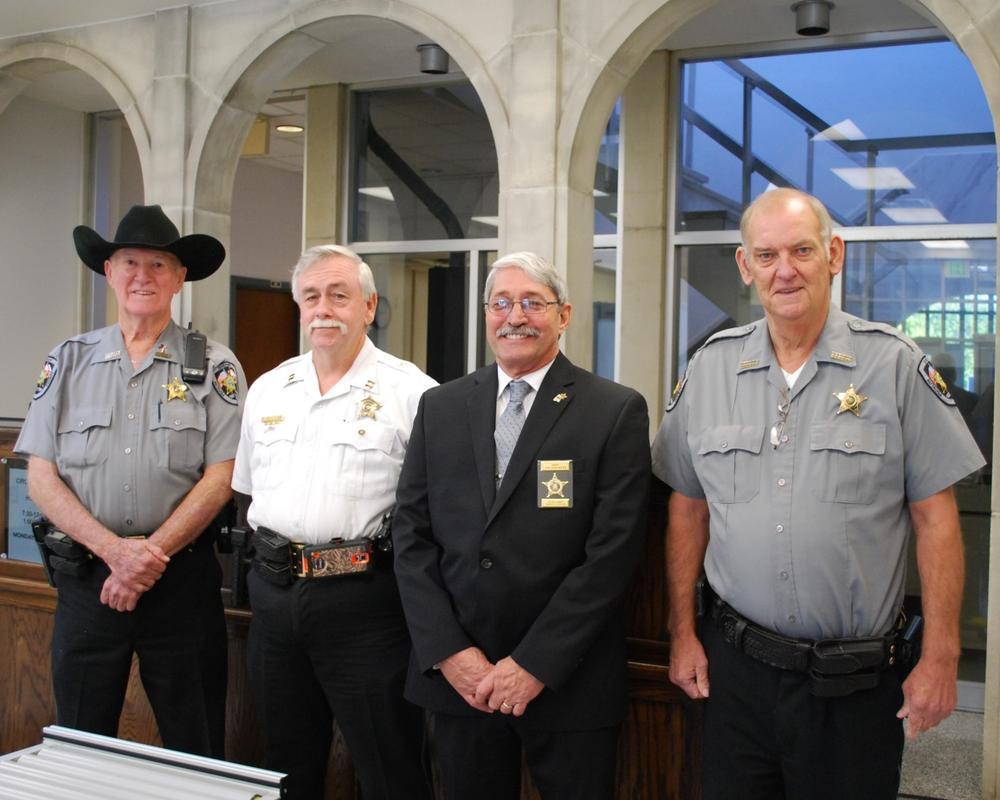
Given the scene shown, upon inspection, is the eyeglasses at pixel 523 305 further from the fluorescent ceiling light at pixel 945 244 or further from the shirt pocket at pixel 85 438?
the fluorescent ceiling light at pixel 945 244

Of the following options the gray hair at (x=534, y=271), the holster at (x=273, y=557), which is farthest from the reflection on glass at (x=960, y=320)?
the holster at (x=273, y=557)

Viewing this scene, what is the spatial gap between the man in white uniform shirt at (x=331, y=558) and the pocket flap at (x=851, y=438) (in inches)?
42.5

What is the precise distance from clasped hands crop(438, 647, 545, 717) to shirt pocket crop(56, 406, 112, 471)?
4.12 ft

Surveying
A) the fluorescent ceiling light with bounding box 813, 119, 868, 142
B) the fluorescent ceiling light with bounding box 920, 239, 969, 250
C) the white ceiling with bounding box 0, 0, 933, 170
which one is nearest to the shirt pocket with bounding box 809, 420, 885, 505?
the white ceiling with bounding box 0, 0, 933, 170

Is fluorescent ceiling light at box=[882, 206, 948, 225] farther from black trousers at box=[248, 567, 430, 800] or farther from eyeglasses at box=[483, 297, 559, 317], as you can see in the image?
black trousers at box=[248, 567, 430, 800]

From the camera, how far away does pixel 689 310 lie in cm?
648

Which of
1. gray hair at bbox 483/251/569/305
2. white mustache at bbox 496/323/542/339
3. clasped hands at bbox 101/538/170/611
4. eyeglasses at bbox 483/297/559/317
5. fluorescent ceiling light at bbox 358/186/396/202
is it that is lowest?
clasped hands at bbox 101/538/170/611

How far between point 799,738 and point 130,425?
194cm

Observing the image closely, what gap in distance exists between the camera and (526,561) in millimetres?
2441

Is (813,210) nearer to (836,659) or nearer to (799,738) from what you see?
(836,659)

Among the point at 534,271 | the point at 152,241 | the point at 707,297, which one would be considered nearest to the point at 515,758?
the point at 534,271

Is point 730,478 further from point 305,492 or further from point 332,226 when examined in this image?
point 332,226

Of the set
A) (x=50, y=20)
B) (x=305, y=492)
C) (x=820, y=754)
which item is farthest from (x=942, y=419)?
(x=50, y=20)

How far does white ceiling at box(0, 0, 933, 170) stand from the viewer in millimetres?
5586
